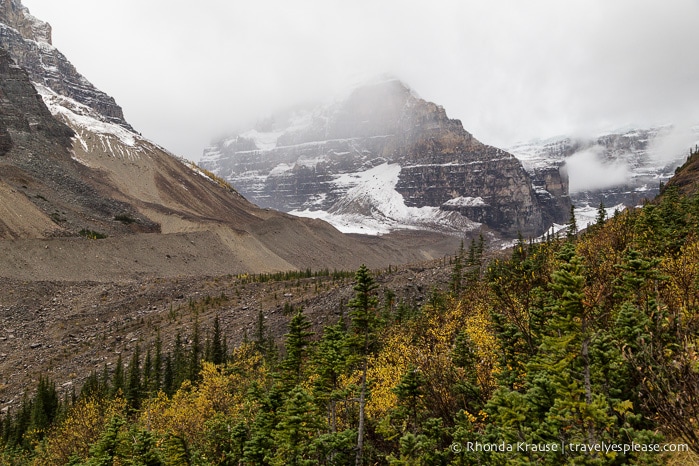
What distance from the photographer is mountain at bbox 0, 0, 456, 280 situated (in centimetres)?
10756

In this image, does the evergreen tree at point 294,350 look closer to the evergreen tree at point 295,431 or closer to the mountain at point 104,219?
the evergreen tree at point 295,431

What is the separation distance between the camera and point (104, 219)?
461 feet

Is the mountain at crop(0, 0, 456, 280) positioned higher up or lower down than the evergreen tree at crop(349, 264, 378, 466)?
higher up

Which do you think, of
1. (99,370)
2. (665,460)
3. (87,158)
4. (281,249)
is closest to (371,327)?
(665,460)

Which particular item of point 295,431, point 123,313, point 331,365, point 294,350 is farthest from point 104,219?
point 295,431

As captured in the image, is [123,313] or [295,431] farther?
[123,313]

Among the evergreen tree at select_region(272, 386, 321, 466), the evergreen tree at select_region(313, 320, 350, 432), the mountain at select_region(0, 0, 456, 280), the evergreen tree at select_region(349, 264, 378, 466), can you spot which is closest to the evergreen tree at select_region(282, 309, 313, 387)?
the evergreen tree at select_region(313, 320, 350, 432)

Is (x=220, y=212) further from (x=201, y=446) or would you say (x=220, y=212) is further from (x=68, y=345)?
(x=201, y=446)

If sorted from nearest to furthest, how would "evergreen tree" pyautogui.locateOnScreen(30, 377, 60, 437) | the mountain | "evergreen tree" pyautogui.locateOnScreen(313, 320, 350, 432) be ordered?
"evergreen tree" pyautogui.locateOnScreen(313, 320, 350, 432), "evergreen tree" pyautogui.locateOnScreen(30, 377, 60, 437), the mountain

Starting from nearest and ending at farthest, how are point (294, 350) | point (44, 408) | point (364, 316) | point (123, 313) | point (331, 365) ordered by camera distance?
point (364, 316) → point (331, 365) → point (294, 350) → point (44, 408) → point (123, 313)

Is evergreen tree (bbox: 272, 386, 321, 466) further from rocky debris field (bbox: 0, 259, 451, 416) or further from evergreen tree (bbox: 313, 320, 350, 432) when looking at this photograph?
rocky debris field (bbox: 0, 259, 451, 416)

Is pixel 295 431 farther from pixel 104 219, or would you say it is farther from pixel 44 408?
pixel 104 219

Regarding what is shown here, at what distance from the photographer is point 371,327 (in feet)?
67.7

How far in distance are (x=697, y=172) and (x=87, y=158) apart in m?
192
